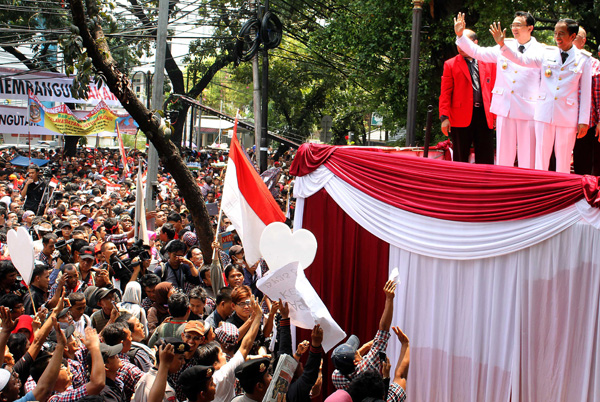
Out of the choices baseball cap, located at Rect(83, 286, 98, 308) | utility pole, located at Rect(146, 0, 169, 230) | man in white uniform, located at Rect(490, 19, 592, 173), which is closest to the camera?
man in white uniform, located at Rect(490, 19, 592, 173)

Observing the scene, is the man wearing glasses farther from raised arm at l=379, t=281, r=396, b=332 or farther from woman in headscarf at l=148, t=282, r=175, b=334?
woman in headscarf at l=148, t=282, r=175, b=334

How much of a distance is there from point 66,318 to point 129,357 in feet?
2.91

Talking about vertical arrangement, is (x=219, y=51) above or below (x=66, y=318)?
above

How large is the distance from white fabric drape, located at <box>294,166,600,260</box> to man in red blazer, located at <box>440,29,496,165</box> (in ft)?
4.31

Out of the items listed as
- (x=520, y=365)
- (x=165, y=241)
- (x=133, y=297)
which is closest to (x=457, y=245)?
(x=520, y=365)

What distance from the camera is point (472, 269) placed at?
5.57 m

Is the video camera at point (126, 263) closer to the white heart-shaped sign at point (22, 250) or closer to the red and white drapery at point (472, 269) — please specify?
the white heart-shaped sign at point (22, 250)

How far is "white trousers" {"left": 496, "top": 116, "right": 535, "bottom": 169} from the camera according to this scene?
645 centimetres

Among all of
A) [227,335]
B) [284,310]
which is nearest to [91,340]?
[227,335]

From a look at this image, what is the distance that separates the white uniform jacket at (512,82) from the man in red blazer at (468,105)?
42 cm

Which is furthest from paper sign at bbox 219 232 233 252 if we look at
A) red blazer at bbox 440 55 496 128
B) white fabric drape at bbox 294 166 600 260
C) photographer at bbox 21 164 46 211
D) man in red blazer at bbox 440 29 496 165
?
photographer at bbox 21 164 46 211

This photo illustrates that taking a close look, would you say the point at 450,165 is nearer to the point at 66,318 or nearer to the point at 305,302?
the point at 305,302

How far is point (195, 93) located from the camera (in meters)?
30.7

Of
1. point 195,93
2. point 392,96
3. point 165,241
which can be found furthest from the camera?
point 195,93
